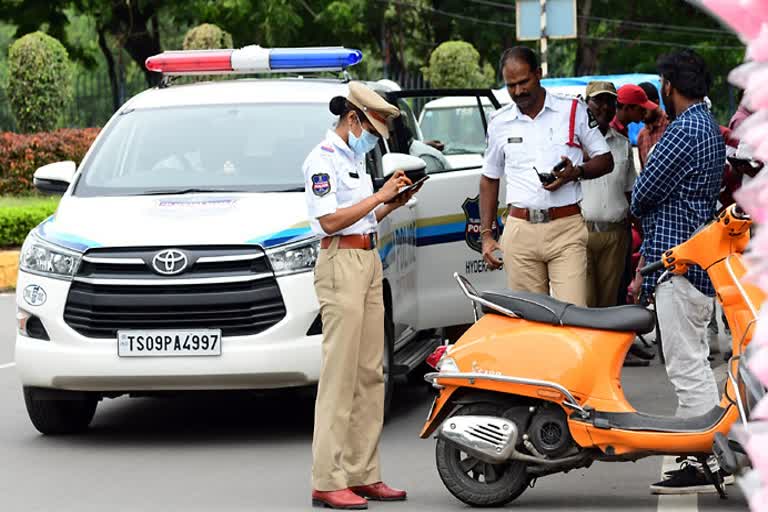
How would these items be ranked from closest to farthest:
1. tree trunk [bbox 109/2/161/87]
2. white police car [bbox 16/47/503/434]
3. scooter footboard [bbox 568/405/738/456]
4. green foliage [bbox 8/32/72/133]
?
scooter footboard [bbox 568/405/738/456] < white police car [bbox 16/47/503/434] < green foliage [bbox 8/32/72/133] < tree trunk [bbox 109/2/161/87]

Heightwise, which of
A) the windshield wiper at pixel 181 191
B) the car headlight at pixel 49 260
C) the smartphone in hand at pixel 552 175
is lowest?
the car headlight at pixel 49 260

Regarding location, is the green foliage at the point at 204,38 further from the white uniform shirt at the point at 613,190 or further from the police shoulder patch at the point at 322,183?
the police shoulder patch at the point at 322,183

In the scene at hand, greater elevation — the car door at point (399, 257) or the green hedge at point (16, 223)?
the car door at point (399, 257)

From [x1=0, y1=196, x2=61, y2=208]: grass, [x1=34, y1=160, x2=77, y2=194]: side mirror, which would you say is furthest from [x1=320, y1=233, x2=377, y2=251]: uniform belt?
[x1=0, y1=196, x2=61, y2=208]: grass

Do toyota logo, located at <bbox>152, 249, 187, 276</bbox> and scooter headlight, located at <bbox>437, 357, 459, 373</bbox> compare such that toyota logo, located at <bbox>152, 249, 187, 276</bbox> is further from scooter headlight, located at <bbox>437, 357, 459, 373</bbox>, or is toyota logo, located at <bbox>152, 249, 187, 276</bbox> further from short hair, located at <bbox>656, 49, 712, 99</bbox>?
short hair, located at <bbox>656, 49, 712, 99</bbox>

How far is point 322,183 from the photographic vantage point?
601 cm

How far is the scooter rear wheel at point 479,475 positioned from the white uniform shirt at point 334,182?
2.90 ft

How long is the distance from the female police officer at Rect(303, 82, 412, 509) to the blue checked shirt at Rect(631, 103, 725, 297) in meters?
1.13

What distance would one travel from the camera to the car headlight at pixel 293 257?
7363 millimetres

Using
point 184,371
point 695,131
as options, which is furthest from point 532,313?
point 184,371

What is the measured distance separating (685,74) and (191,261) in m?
2.49

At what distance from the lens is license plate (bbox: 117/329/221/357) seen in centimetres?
729

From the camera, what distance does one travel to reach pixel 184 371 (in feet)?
23.9

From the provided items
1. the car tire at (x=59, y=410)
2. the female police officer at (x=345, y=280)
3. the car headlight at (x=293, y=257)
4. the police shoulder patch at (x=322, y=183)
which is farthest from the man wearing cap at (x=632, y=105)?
the police shoulder patch at (x=322, y=183)
